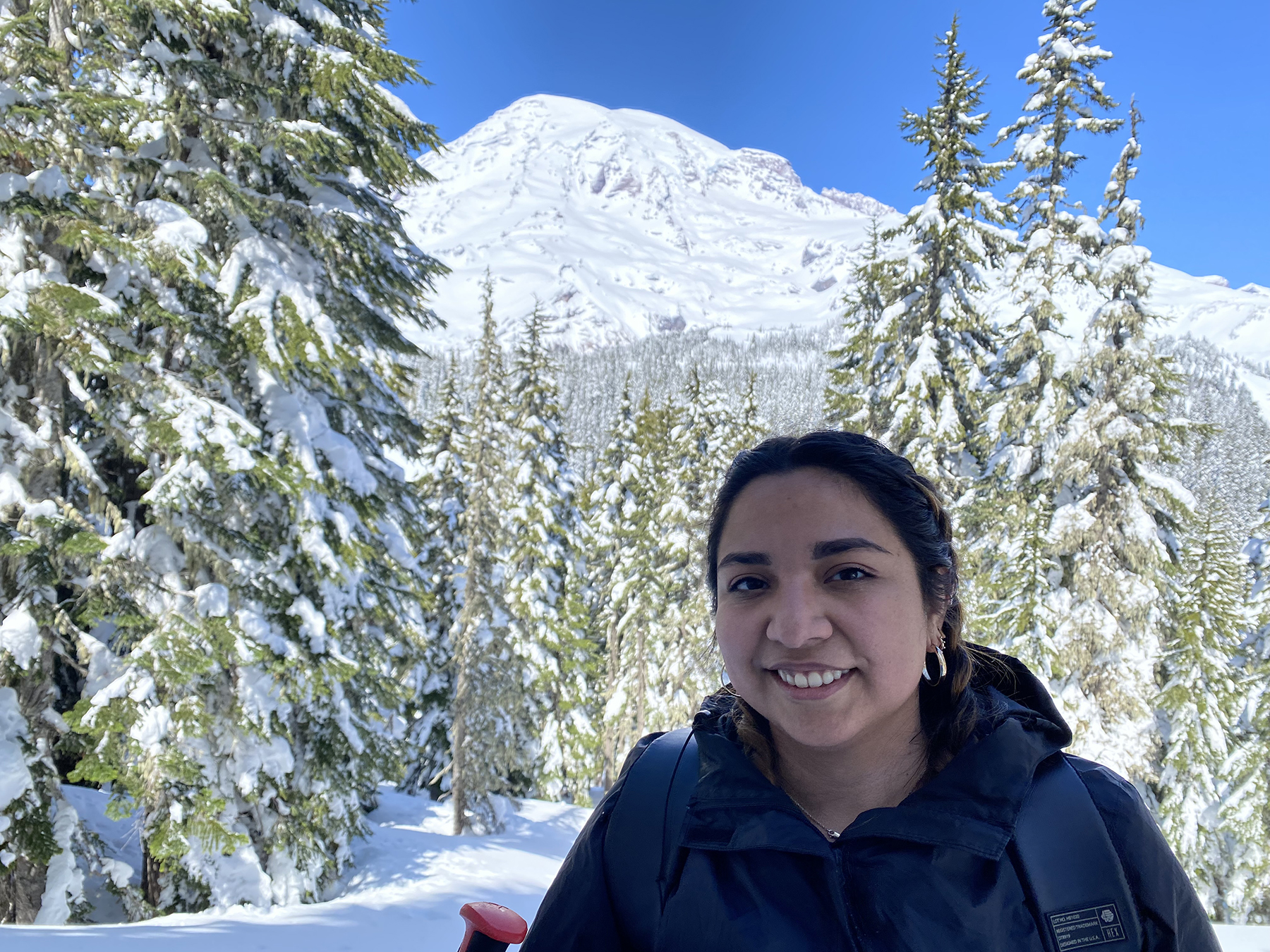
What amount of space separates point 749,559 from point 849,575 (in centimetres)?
26

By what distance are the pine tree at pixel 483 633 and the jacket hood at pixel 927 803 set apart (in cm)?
1701

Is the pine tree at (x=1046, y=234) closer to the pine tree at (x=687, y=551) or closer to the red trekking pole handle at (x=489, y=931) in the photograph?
the pine tree at (x=687, y=551)

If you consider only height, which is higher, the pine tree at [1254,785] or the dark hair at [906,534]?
the dark hair at [906,534]

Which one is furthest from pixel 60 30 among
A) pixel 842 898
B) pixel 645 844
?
pixel 842 898

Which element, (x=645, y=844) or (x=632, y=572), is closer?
(x=645, y=844)

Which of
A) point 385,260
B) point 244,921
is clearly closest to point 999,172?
point 385,260

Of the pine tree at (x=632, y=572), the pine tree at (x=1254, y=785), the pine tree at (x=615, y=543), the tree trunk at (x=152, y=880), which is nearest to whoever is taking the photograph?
the tree trunk at (x=152, y=880)

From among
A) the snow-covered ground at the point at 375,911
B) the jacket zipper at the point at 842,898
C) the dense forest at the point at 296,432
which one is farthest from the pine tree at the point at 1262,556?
the jacket zipper at the point at 842,898

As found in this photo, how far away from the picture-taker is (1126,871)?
60.7 inches

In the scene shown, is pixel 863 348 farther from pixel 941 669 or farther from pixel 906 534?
pixel 906 534

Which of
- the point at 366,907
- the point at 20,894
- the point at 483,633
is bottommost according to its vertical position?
the point at 366,907

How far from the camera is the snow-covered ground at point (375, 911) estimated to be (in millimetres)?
6117

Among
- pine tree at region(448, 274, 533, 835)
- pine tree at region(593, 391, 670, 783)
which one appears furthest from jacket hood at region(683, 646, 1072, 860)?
pine tree at region(593, 391, 670, 783)

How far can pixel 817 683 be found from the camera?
172cm
